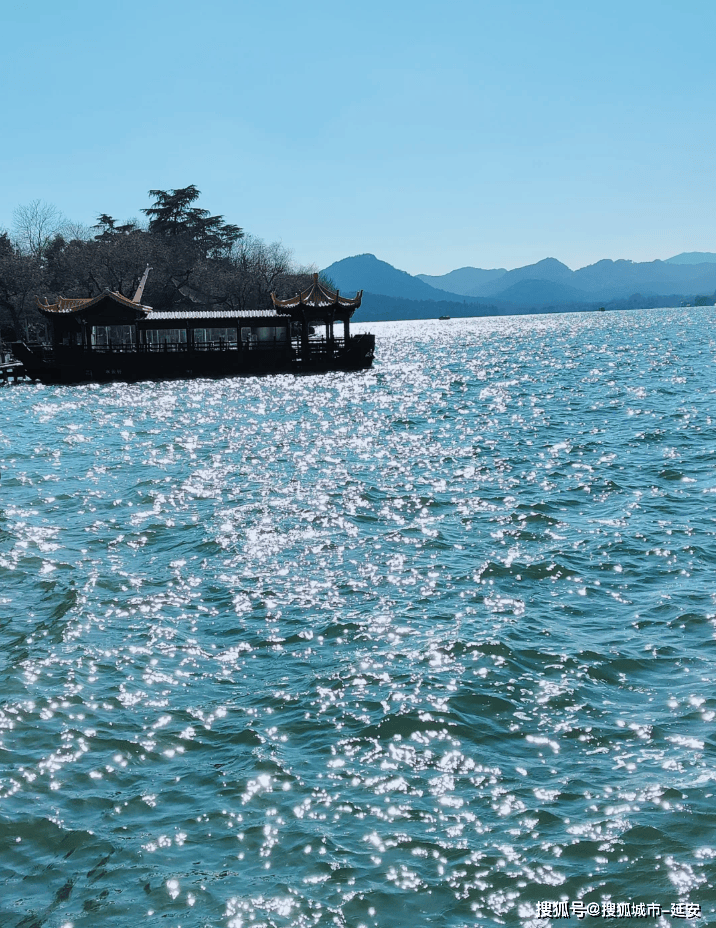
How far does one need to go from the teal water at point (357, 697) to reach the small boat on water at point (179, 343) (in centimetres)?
3457

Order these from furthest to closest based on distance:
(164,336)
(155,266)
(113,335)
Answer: (155,266), (164,336), (113,335)

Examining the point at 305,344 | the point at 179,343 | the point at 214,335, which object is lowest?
the point at 305,344

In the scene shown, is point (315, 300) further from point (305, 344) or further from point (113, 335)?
point (113, 335)

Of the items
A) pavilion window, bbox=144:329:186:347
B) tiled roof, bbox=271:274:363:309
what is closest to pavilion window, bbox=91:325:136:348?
pavilion window, bbox=144:329:186:347

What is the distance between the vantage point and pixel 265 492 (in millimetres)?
20734

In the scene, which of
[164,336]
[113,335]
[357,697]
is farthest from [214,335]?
[357,697]

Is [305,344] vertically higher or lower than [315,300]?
lower

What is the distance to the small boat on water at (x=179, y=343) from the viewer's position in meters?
55.0

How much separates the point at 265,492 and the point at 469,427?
46.8 ft

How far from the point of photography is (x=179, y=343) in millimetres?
57469

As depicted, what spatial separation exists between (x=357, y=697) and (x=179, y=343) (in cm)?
5107

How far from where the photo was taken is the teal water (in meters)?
6.46

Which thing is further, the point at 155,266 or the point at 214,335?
the point at 155,266

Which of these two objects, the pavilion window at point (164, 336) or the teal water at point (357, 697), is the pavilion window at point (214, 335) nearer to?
the pavilion window at point (164, 336)
